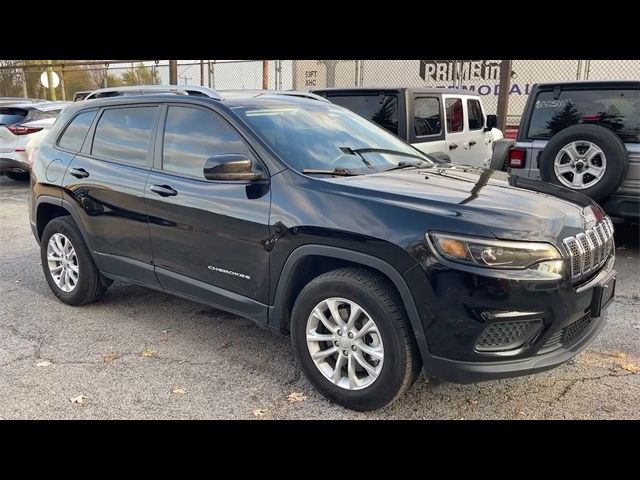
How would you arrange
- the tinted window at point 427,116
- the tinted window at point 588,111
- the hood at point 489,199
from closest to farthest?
the hood at point 489,199 < the tinted window at point 588,111 < the tinted window at point 427,116

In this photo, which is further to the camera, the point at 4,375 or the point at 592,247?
the point at 4,375

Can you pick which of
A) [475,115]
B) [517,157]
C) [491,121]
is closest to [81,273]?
[517,157]

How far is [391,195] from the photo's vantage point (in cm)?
317

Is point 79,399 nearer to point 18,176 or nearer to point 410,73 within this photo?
point 410,73

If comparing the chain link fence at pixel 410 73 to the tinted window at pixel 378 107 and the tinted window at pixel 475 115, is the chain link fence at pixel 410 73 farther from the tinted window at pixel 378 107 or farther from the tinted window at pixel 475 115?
the tinted window at pixel 378 107

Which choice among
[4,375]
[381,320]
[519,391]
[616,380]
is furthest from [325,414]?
[4,375]

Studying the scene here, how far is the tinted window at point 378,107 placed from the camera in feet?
24.2

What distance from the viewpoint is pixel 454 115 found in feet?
27.2

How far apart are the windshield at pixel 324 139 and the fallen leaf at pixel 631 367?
192cm

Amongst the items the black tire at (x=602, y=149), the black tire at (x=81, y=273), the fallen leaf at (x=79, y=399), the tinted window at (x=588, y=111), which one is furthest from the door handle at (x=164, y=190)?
the tinted window at (x=588, y=111)

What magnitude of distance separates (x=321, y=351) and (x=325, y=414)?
13.6 inches

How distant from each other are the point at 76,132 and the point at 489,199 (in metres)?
3.56

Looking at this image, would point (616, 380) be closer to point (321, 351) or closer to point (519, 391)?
point (519, 391)

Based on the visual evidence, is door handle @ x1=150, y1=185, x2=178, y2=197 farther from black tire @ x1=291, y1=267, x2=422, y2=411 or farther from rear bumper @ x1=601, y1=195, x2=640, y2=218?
rear bumper @ x1=601, y1=195, x2=640, y2=218
